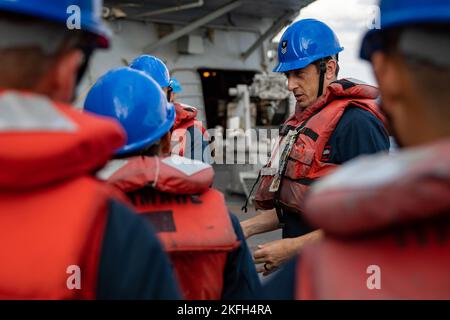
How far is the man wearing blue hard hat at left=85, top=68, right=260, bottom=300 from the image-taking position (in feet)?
5.35

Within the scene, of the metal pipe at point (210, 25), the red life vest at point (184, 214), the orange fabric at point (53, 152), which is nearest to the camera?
the orange fabric at point (53, 152)

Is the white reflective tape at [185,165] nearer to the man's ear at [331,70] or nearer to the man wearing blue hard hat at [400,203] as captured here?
the man wearing blue hard hat at [400,203]

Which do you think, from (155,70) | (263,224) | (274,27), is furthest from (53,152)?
(274,27)

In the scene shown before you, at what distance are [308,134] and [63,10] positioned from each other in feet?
6.56

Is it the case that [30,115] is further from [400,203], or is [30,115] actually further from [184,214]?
[184,214]

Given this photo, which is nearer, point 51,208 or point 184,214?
point 51,208

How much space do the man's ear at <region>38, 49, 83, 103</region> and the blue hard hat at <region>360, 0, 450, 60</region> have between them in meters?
0.62

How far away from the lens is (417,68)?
892 millimetres

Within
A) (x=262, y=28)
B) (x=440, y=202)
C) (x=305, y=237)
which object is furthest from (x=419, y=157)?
(x=262, y=28)

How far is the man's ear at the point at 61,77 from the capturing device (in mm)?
1038

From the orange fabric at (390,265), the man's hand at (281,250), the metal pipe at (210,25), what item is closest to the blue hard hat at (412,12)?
the orange fabric at (390,265)

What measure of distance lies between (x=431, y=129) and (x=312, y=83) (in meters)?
2.37

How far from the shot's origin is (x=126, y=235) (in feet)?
3.32

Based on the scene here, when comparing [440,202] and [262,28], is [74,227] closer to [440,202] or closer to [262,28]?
[440,202]
